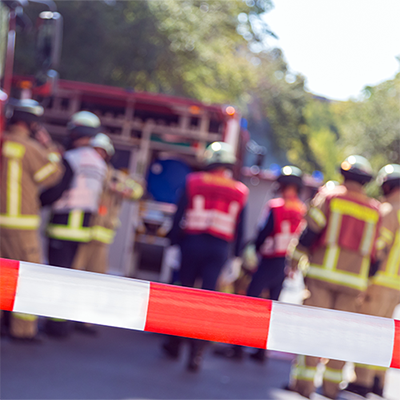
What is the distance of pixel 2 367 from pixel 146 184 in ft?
14.0

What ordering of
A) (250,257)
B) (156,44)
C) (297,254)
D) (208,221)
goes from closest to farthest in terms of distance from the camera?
(297,254)
(208,221)
(250,257)
(156,44)

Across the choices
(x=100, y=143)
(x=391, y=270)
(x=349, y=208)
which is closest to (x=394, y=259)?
(x=391, y=270)

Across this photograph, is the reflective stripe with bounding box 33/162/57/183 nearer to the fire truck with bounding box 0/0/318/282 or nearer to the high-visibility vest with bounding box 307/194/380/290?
the high-visibility vest with bounding box 307/194/380/290

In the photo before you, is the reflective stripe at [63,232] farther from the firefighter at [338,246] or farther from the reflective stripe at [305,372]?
the reflective stripe at [305,372]

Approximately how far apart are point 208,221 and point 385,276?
5.16ft

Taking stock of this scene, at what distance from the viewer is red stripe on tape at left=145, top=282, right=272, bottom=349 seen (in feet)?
7.65

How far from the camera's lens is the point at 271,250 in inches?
239

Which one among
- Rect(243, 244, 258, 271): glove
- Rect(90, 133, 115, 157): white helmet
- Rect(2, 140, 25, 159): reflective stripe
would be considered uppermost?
Rect(90, 133, 115, 157): white helmet

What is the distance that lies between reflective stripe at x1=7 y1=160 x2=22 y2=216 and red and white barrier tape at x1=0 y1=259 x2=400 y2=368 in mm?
2856

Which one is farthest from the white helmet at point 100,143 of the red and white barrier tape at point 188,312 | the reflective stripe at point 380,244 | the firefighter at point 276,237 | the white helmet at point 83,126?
the red and white barrier tape at point 188,312

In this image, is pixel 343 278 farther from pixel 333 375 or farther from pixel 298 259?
pixel 333 375

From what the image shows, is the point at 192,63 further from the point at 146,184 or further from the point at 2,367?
the point at 2,367

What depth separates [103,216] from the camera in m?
6.31

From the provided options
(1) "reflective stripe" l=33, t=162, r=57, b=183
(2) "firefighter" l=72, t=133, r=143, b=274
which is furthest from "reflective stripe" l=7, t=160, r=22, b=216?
(2) "firefighter" l=72, t=133, r=143, b=274
